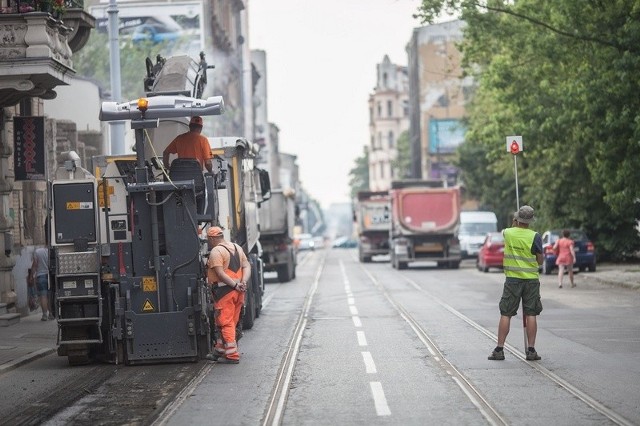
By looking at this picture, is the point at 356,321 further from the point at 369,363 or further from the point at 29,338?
the point at 369,363

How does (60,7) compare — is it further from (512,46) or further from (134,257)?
(512,46)

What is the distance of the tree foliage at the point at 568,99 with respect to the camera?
32.8 metres

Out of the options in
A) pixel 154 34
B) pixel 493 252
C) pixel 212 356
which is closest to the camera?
pixel 212 356

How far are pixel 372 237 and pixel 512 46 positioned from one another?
23641mm

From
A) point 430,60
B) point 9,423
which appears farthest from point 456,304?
point 430,60

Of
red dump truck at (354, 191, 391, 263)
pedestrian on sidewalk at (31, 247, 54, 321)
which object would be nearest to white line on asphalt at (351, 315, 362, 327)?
pedestrian on sidewalk at (31, 247, 54, 321)

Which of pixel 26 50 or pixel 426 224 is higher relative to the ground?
pixel 26 50

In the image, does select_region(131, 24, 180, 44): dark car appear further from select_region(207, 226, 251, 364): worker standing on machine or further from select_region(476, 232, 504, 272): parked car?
select_region(207, 226, 251, 364): worker standing on machine

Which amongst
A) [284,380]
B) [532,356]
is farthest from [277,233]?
[284,380]

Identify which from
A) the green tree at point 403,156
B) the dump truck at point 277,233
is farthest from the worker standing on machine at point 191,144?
the green tree at point 403,156

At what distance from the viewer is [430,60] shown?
4488 inches

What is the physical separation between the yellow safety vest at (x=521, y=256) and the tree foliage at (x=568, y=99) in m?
15.9

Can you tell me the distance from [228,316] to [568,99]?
858 inches

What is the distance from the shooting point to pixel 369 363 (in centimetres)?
1562
